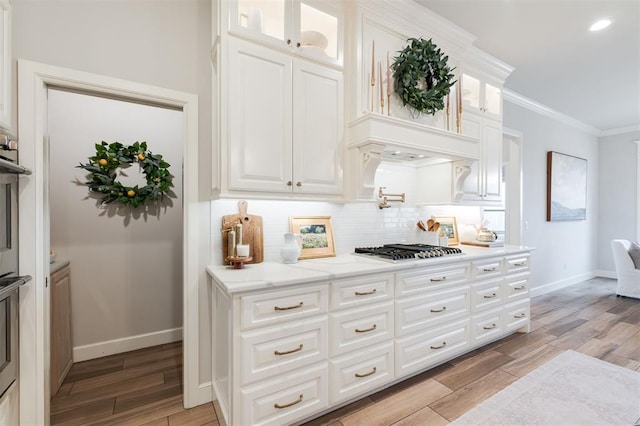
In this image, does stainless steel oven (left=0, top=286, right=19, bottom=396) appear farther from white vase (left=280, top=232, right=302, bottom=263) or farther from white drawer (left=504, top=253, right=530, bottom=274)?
white drawer (left=504, top=253, right=530, bottom=274)

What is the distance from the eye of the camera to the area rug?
190 cm

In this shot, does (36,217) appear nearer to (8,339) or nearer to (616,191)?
(8,339)

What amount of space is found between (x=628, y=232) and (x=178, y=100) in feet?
26.0

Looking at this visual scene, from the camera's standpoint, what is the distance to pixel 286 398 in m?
1.70

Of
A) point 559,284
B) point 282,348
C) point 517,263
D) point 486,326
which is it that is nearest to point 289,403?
point 282,348

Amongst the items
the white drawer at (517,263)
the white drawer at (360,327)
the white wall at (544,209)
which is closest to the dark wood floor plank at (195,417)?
the white drawer at (360,327)

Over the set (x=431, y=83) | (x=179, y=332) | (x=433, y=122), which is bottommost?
(x=179, y=332)

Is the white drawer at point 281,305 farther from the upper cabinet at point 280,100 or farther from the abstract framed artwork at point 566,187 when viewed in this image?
the abstract framed artwork at point 566,187

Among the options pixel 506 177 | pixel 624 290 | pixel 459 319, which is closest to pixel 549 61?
pixel 506 177

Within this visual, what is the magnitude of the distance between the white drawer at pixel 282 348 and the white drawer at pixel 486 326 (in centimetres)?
163

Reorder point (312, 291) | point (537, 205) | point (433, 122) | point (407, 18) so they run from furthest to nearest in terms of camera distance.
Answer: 1. point (537, 205)
2. point (433, 122)
3. point (407, 18)
4. point (312, 291)

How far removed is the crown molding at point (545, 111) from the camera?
13.8ft

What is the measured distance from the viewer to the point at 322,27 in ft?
7.59

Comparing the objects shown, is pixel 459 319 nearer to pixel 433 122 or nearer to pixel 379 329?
pixel 379 329
